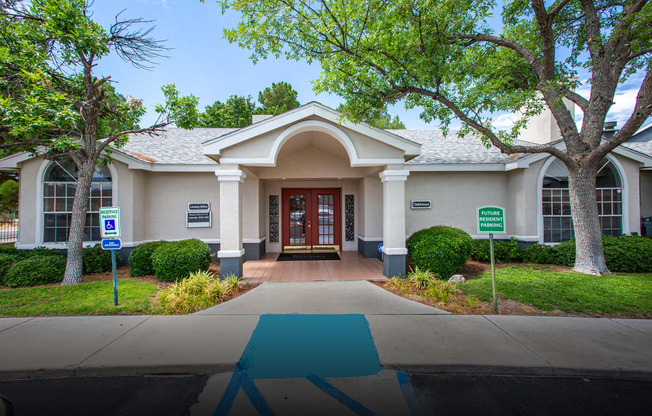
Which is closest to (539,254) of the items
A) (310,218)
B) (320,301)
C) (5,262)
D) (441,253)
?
(441,253)

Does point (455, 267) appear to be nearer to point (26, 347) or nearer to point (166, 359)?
point (166, 359)

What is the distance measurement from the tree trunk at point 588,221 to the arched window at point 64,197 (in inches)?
537

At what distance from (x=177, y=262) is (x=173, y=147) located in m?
5.91

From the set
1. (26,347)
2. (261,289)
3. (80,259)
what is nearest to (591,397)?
(261,289)

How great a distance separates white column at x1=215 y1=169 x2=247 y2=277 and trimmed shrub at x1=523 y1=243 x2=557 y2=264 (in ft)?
29.8

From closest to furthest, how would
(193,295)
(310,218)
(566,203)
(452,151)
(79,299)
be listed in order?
(193,295), (79,299), (566,203), (452,151), (310,218)

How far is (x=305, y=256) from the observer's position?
34.7ft

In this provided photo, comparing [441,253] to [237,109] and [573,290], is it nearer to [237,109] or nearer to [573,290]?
[573,290]

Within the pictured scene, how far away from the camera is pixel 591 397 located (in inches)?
120

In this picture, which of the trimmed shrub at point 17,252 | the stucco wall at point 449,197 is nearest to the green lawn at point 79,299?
the trimmed shrub at point 17,252

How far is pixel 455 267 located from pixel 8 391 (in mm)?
8095

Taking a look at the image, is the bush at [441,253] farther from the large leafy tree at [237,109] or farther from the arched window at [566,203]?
the large leafy tree at [237,109]

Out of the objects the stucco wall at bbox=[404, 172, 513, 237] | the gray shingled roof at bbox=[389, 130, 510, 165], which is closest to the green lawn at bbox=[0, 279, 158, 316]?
the stucco wall at bbox=[404, 172, 513, 237]

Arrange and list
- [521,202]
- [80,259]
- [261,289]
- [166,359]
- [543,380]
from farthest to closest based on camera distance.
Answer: [521,202] → [80,259] → [261,289] → [166,359] → [543,380]
